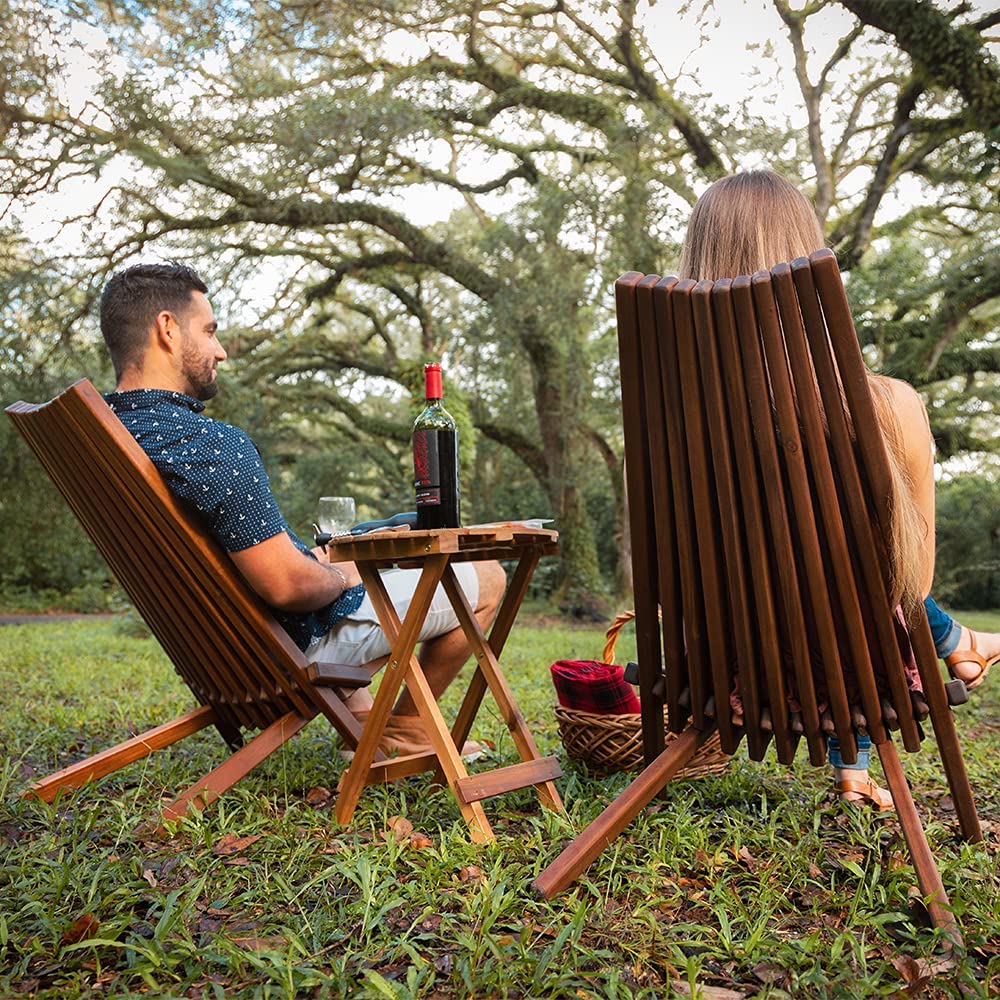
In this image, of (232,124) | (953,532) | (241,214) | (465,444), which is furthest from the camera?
(953,532)

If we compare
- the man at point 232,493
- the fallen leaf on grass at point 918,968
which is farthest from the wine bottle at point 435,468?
the fallen leaf on grass at point 918,968

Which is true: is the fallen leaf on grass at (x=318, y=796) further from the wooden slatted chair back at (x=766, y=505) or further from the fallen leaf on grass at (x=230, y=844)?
the wooden slatted chair back at (x=766, y=505)

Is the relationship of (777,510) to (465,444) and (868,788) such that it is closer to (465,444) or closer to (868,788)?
(868,788)

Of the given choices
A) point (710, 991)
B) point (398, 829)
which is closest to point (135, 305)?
point (398, 829)

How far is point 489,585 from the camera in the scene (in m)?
3.03

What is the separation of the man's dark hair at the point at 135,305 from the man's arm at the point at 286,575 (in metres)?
0.75

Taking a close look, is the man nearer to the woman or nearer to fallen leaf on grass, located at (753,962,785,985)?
the woman

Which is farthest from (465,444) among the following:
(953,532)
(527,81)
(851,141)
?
(953,532)

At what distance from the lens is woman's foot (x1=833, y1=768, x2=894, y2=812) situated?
255 centimetres

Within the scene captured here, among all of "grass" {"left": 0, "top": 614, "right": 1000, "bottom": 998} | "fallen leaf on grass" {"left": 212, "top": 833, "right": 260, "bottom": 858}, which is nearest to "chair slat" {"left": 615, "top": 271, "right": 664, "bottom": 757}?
"grass" {"left": 0, "top": 614, "right": 1000, "bottom": 998}

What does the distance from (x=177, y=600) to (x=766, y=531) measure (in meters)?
1.65

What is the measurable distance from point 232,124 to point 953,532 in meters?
12.0

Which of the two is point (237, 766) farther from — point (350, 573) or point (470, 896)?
point (470, 896)

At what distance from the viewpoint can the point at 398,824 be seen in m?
2.37
